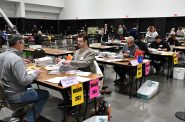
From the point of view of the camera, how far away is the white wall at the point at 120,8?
42.5ft

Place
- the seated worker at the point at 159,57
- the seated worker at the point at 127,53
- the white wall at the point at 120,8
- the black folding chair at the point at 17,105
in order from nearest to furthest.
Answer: the black folding chair at the point at 17,105 < the seated worker at the point at 127,53 < the seated worker at the point at 159,57 < the white wall at the point at 120,8

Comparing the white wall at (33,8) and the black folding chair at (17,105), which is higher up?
the white wall at (33,8)

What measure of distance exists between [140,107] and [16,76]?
234 centimetres

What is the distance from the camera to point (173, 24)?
13.3 metres

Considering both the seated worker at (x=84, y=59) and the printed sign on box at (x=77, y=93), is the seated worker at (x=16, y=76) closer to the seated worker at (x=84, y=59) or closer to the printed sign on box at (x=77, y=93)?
the printed sign on box at (x=77, y=93)

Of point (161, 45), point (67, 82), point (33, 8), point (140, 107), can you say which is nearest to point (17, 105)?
point (67, 82)

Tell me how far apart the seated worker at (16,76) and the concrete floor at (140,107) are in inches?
33.9

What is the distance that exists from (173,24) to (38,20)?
1159 cm

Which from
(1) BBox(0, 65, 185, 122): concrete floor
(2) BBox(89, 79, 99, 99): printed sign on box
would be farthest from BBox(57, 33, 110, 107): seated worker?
(1) BBox(0, 65, 185, 122): concrete floor

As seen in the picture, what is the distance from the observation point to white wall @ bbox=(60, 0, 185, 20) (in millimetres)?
12969

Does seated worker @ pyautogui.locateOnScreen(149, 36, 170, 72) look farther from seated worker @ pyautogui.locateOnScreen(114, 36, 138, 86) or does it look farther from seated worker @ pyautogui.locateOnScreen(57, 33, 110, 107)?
seated worker @ pyautogui.locateOnScreen(57, 33, 110, 107)

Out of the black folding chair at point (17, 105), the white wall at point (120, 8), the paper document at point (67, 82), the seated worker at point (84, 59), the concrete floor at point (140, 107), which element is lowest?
the concrete floor at point (140, 107)

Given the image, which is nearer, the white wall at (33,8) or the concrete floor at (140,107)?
the concrete floor at (140,107)

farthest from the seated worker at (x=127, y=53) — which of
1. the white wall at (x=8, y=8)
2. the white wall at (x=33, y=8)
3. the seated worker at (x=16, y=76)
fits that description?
the white wall at (x=8, y=8)
